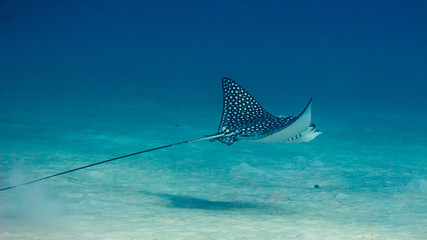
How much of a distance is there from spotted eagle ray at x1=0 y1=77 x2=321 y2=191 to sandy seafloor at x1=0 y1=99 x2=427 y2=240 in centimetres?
56

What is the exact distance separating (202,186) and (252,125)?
126 cm

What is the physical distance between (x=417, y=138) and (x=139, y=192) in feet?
31.8

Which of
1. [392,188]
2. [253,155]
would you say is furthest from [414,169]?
[253,155]

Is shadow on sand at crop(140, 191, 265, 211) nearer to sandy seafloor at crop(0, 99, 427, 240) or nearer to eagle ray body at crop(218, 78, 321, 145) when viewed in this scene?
sandy seafloor at crop(0, 99, 427, 240)

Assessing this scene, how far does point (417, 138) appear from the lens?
12055 mm

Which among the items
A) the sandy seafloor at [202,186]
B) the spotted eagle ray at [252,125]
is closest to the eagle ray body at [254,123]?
the spotted eagle ray at [252,125]

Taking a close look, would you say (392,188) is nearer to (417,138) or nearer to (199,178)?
(199,178)

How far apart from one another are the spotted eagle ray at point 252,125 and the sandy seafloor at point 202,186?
560mm

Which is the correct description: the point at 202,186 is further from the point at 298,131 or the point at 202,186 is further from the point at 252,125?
the point at 298,131

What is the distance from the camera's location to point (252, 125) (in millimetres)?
5820

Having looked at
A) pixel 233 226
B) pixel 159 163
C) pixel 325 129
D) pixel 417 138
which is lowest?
pixel 233 226

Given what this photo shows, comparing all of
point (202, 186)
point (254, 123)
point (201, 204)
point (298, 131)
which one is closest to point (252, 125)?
point (254, 123)

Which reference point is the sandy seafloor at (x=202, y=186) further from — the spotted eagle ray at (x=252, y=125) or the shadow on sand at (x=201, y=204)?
the spotted eagle ray at (x=252, y=125)

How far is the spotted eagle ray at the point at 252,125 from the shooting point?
5.13 meters
